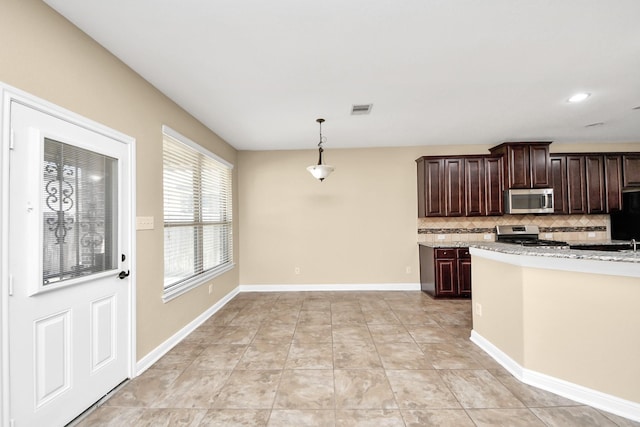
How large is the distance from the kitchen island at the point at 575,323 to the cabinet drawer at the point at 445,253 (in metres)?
2.08

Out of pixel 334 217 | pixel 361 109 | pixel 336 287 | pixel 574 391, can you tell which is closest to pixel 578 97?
pixel 361 109

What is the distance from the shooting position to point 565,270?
7.15 feet

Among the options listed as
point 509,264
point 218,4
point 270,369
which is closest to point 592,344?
point 509,264

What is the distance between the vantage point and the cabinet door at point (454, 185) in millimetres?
4965

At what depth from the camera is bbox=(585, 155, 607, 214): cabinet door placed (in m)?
4.87

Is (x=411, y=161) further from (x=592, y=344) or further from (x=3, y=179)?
(x=3, y=179)

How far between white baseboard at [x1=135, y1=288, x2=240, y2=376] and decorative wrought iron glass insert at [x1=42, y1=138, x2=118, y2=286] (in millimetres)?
995

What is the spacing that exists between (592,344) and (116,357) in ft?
11.9

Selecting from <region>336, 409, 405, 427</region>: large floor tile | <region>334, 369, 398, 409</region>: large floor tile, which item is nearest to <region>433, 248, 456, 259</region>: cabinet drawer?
<region>334, 369, 398, 409</region>: large floor tile

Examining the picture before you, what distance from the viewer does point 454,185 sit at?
4.98 metres

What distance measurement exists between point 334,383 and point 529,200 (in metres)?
4.51

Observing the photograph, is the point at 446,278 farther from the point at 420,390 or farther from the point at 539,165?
the point at 420,390

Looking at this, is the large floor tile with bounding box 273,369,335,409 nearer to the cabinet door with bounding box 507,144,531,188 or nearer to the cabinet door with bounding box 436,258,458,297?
the cabinet door with bounding box 436,258,458,297

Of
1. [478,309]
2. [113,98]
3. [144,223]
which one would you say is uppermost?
[113,98]
